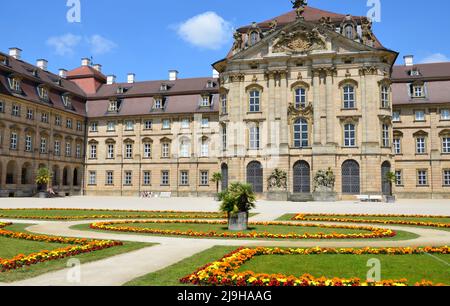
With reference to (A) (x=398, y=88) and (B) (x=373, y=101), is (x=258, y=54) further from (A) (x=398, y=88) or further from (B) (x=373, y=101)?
(A) (x=398, y=88)

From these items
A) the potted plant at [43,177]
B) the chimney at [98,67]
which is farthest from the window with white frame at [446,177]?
the chimney at [98,67]

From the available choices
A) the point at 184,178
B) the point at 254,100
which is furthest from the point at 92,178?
the point at 254,100

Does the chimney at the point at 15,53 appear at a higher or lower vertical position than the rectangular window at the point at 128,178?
higher

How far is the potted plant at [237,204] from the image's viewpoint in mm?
17812

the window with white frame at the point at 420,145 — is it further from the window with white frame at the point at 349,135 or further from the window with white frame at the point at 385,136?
the window with white frame at the point at 349,135

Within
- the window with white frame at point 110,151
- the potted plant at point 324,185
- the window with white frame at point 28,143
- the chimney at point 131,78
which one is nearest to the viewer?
the potted plant at point 324,185

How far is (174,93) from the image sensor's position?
6284 cm

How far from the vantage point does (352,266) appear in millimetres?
9922

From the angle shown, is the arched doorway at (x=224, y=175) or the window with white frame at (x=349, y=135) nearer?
the window with white frame at (x=349, y=135)

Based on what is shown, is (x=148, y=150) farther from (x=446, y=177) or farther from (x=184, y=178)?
(x=446, y=177)

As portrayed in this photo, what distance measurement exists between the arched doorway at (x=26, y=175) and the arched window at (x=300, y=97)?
3338 cm

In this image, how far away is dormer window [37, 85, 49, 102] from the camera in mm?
55719
